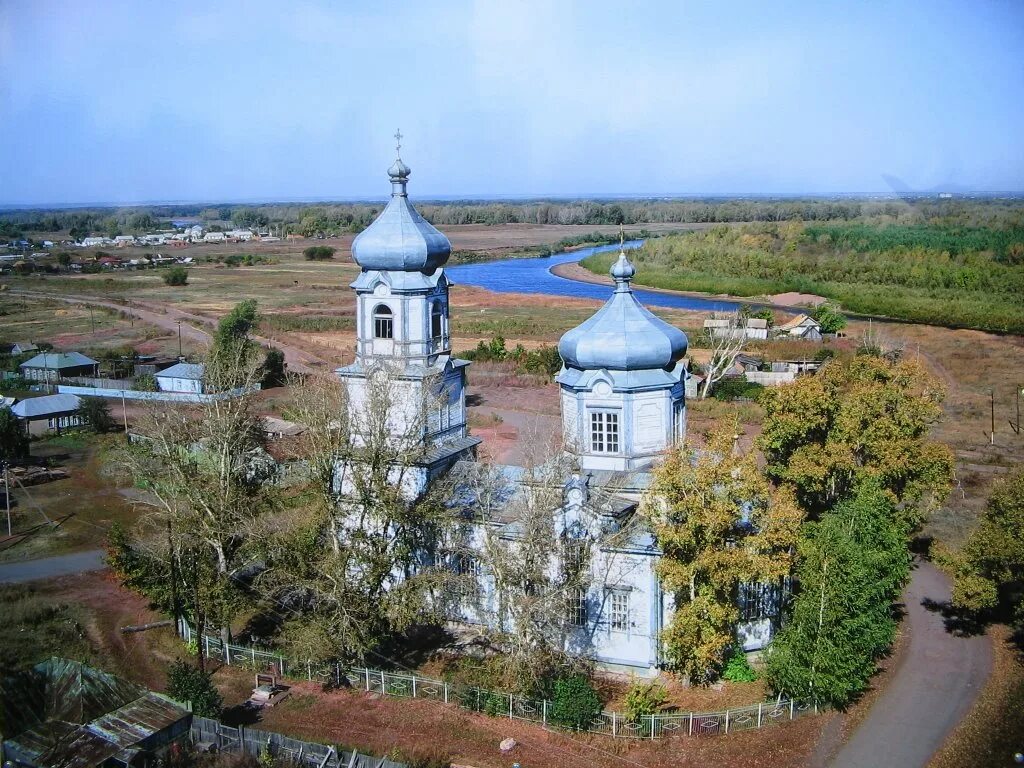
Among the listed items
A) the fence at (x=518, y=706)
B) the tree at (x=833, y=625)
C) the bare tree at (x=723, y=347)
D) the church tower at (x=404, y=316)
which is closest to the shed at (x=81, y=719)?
the fence at (x=518, y=706)

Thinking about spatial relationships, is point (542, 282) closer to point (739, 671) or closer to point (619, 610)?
point (619, 610)

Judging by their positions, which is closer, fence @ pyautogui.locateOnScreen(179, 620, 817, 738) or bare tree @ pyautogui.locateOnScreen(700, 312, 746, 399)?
fence @ pyautogui.locateOnScreen(179, 620, 817, 738)

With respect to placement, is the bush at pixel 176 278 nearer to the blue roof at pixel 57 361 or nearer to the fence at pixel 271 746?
the blue roof at pixel 57 361

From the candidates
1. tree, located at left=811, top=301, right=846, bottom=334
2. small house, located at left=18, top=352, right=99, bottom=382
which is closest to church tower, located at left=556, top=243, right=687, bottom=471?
small house, located at left=18, top=352, right=99, bottom=382

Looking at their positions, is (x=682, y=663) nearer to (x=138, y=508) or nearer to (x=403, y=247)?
(x=403, y=247)

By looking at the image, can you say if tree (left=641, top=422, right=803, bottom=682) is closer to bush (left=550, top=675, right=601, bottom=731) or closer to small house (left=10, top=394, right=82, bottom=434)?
bush (left=550, top=675, right=601, bottom=731)

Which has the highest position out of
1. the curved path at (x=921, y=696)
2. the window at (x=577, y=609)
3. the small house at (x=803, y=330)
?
the small house at (x=803, y=330)
